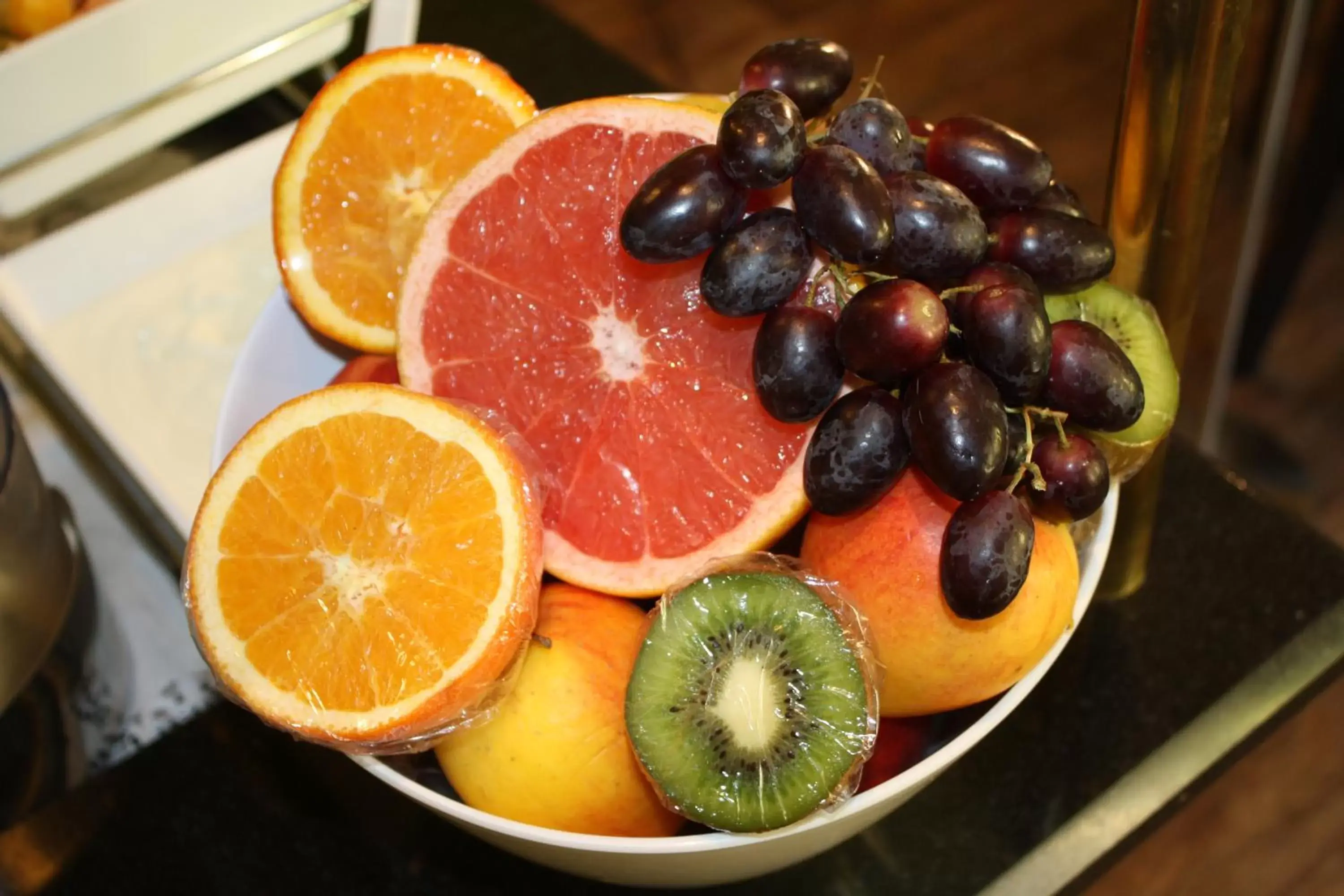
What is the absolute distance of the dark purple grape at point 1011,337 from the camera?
0.59m

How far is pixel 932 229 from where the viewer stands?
0.62 metres

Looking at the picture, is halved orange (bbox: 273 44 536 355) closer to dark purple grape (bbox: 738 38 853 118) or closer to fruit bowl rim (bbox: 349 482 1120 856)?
dark purple grape (bbox: 738 38 853 118)

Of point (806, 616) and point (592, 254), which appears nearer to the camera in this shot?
point (806, 616)

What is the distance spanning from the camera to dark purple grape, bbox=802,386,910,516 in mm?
599

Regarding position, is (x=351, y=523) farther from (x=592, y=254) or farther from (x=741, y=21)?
(x=741, y=21)

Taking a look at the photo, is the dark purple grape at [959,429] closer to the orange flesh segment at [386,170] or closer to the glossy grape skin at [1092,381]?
the glossy grape skin at [1092,381]

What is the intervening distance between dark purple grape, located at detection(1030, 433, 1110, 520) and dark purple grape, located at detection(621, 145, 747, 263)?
0.20 meters

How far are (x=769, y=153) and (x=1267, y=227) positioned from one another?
138 cm

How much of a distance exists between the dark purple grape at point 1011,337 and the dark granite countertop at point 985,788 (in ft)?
0.89

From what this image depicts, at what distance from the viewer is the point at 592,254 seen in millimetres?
729

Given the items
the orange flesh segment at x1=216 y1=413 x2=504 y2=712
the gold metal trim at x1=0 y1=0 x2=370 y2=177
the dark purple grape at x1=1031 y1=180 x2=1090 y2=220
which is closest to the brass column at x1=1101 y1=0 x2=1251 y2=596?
the dark purple grape at x1=1031 y1=180 x2=1090 y2=220

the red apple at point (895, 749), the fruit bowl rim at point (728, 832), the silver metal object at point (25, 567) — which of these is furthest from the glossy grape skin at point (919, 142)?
the silver metal object at point (25, 567)

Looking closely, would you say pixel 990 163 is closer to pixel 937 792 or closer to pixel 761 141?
pixel 761 141

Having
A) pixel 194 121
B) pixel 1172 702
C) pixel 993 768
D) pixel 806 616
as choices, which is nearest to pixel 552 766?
pixel 806 616
